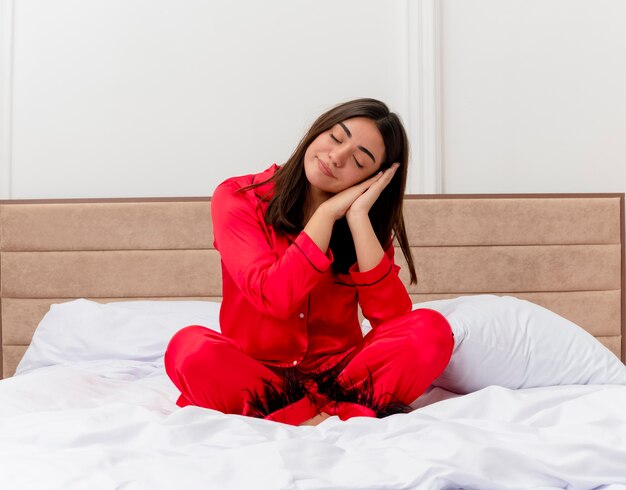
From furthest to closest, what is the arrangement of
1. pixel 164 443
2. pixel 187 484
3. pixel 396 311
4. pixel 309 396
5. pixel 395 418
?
pixel 396 311 < pixel 309 396 < pixel 395 418 < pixel 164 443 < pixel 187 484

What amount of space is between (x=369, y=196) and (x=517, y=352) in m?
0.60

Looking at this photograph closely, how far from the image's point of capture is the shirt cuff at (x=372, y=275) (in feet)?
6.11

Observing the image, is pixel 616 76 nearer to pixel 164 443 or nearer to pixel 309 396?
pixel 309 396

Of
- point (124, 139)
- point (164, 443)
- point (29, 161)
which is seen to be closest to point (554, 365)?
point (164, 443)

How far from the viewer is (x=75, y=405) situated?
1802 millimetres

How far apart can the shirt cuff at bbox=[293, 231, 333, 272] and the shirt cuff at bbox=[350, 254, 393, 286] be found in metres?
0.16

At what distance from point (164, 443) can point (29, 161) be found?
1975 millimetres

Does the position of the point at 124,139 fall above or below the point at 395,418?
above

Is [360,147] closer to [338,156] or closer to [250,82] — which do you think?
[338,156]

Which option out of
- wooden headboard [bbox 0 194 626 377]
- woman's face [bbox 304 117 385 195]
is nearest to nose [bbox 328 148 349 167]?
woman's face [bbox 304 117 385 195]

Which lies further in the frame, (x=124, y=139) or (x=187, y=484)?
(x=124, y=139)

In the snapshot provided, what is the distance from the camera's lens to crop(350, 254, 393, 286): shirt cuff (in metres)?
1.86

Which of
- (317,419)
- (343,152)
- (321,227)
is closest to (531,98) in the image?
(343,152)

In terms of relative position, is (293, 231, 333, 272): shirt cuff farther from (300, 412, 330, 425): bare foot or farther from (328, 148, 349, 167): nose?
(300, 412, 330, 425): bare foot
